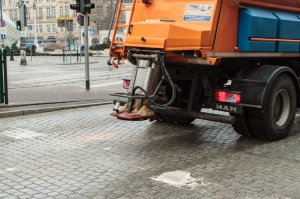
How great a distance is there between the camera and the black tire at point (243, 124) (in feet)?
23.5

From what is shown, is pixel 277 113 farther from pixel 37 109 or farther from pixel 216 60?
pixel 37 109

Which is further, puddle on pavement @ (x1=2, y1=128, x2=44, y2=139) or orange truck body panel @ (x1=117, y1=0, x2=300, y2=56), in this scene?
puddle on pavement @ (x1=2, y1=128, x2=44, y2=139)

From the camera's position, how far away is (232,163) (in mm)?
6105

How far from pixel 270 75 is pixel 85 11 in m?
8.86

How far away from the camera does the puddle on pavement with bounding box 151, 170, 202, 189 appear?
17.0ft

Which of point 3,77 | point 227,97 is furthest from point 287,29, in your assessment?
point 3,77

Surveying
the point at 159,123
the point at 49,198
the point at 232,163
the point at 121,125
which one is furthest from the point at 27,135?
the point at 232,163

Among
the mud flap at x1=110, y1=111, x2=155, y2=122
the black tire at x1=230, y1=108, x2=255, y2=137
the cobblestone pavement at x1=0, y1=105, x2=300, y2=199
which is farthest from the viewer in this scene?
the black tire at x1=230, y1=108, x2=255, y2=137

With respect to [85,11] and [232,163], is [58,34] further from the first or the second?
[232,163]

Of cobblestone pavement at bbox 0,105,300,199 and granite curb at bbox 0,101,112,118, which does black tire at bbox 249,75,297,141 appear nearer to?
cobblestone pavement at bbox 0,105,300,199

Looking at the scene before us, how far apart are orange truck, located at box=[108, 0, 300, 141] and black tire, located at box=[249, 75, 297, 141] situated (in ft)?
0.05

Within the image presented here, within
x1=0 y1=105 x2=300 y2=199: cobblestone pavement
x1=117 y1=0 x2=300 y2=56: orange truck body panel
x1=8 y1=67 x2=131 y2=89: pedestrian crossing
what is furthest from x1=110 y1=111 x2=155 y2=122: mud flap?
x1=8 y1=67 x2=131 y2=89: pedestrian crossing

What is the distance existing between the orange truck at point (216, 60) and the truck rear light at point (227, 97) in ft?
0.05

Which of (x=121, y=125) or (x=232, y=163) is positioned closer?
(x=232, y=163)
